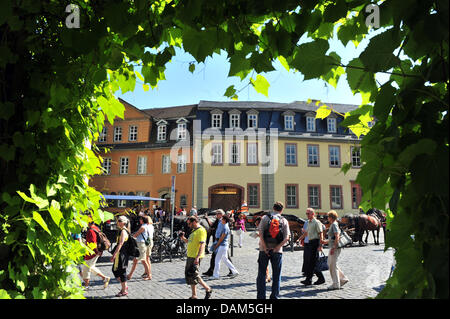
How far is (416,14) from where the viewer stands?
3.79 feet

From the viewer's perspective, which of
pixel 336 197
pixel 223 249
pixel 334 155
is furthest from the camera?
pixel 334 155

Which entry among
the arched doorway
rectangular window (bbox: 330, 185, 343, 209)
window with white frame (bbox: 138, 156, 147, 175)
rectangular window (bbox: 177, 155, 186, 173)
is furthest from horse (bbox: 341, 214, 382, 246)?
window with white frame (bbox: 138, 156, 147, 175)

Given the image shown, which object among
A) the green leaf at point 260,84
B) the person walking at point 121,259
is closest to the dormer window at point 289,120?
the person walking at point 121,259

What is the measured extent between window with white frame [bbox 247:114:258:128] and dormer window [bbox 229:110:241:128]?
0.94 metres

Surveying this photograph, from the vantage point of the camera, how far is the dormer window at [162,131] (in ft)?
117

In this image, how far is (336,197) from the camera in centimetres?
3288

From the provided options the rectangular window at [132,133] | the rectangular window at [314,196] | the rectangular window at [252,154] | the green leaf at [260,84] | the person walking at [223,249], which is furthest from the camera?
the rectangular window at [132,133]

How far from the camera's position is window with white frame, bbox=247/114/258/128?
109 ft

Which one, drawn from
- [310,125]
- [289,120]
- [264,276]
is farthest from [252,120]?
[264,276]

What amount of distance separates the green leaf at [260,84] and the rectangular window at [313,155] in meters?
31.4

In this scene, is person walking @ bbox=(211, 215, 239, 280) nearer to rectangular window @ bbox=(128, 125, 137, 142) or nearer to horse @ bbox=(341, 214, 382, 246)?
horse @ bbox=(341, 214, 382, 246)

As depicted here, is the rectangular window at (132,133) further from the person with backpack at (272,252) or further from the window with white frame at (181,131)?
the person with backpack at (272,252)

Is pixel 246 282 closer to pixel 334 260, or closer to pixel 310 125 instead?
pixel 334 260

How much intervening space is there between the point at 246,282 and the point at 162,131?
2851cm
